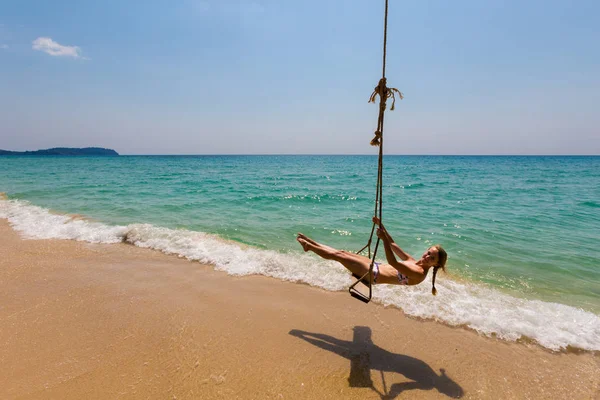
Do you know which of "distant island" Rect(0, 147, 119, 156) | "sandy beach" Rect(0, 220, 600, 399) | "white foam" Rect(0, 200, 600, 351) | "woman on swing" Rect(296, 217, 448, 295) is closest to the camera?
"sandy beach" Rect(0, 220, 600, 399)

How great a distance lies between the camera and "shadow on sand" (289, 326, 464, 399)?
313cm

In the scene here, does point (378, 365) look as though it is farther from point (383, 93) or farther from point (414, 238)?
point (414, 238)

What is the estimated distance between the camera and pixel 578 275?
6238mm

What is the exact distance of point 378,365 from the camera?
3.42 metres

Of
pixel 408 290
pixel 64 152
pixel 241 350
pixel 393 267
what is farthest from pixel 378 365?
pixel 64 152

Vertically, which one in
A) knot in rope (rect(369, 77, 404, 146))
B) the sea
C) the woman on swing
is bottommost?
the sea

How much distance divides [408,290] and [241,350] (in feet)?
10.2

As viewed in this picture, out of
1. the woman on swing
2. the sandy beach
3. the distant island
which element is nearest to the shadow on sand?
the sandy beach

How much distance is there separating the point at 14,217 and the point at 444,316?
1339 cm

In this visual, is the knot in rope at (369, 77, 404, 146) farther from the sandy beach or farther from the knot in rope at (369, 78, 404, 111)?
the sandy beach

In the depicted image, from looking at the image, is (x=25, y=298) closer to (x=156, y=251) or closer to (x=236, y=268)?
(x=156, y=251)

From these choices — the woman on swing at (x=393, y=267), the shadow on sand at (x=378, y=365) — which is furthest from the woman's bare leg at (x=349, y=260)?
the shadow on sand at (x=378, y=365)

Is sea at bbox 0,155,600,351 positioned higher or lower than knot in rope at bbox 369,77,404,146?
lower

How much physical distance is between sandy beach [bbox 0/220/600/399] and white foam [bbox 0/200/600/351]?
0.27m
